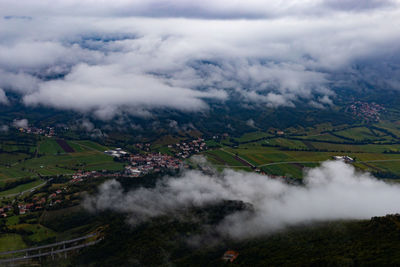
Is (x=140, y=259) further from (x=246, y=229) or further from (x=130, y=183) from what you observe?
(x=130, y=183)

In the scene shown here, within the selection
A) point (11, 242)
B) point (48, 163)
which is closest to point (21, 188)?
point (48, 163)

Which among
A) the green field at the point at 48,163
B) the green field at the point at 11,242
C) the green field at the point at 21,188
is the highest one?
the green field at the point at 11,242

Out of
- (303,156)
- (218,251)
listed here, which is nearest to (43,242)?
(218,251)

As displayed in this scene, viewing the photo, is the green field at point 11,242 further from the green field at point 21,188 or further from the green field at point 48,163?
the green field at point 48,163

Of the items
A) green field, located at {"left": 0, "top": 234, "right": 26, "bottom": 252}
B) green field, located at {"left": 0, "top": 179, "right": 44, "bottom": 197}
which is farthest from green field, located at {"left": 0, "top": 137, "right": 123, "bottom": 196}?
green field, located at {"left": 0, "top": 234, "right": 26, "bottom": 252}

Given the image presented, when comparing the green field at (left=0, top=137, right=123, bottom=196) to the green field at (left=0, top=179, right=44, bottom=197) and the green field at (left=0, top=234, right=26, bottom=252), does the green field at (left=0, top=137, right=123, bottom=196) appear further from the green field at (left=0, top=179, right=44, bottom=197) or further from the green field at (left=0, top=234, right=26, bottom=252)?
the green field at (left=0, top=234, right=26, bottom=252)

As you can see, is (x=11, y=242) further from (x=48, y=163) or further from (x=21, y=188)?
(x=48, y=163)

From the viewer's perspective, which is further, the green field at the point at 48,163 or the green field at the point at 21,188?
the green field at the point at 48,163

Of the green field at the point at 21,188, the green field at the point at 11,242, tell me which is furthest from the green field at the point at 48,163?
the green field at the point at 11,242

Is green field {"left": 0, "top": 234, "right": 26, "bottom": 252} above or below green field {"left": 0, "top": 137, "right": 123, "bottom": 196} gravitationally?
above

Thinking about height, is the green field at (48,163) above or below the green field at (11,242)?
below

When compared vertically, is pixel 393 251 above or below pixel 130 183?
above
